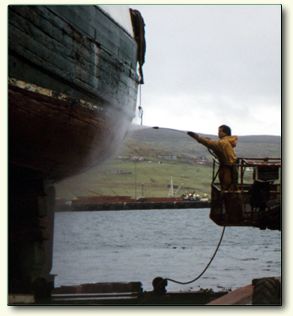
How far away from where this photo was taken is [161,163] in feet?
21.5

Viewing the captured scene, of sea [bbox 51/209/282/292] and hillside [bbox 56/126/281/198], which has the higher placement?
hillside [bbox 56/126/281/198]

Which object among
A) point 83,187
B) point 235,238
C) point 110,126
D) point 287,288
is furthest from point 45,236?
point 287,288

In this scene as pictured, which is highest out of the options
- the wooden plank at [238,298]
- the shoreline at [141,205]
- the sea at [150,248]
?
the shoreline at [141,205]

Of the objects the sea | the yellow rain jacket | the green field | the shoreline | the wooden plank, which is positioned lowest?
the wooden plank

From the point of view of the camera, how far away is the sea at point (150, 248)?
6.64 m

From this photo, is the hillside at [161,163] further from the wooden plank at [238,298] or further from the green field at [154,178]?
the wooden plank at [238,298]

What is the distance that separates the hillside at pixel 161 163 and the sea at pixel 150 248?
0.65 ft

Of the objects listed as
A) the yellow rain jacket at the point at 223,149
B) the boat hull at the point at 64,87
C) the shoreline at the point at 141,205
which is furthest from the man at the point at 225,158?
the boat hull at the point at 64,87

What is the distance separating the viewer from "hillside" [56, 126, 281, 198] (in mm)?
6324

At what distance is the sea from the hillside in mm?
198

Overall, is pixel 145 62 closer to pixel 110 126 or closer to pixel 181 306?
pixel 110 126

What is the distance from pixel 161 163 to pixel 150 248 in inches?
35.0

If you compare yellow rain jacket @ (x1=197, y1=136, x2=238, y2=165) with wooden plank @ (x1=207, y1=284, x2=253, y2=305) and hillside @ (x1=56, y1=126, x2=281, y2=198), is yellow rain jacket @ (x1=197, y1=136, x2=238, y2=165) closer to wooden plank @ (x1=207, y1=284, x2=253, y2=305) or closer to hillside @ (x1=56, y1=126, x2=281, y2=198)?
hillside @ (x1=56, y1=126, x2=281, y2=198)

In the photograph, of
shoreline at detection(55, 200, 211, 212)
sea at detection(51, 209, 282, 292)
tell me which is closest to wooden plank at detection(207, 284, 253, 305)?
sea at detection(51, 209, 282, 292)
